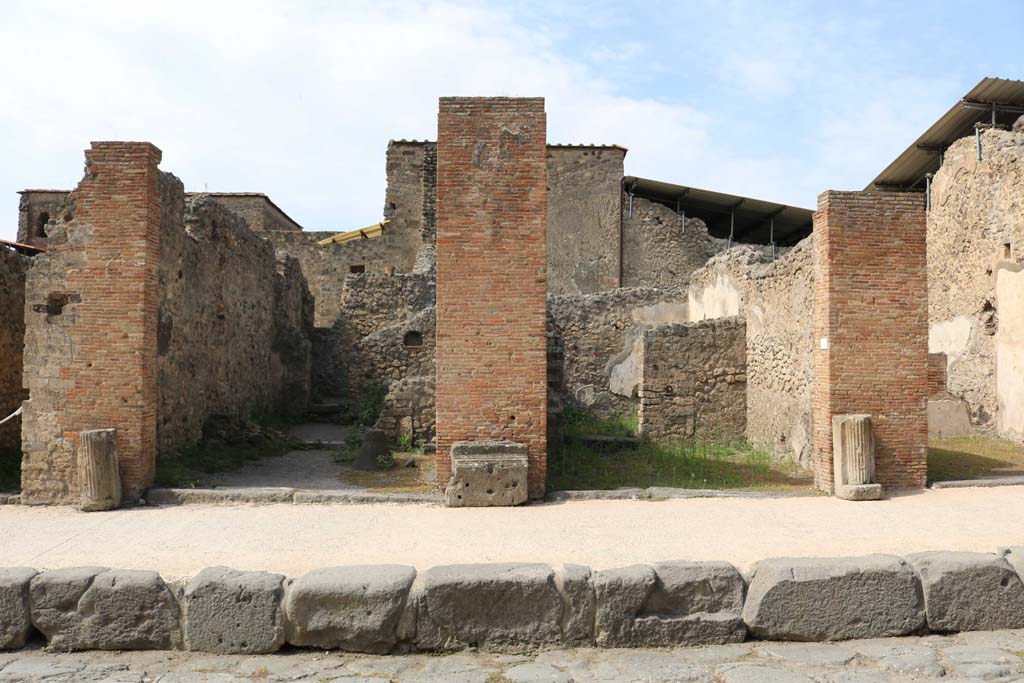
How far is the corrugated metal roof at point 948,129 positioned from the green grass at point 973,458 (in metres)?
7.01

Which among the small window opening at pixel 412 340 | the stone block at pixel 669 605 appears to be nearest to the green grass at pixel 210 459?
the small window opening at pixel 412 340

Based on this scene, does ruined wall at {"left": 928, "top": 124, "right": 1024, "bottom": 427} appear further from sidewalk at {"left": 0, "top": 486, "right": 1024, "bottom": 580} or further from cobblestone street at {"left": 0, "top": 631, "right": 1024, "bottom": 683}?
cobblestone street at {"left": 0, "top": 631, "right": 1024, "bottom": 683}

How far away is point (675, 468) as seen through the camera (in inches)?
366

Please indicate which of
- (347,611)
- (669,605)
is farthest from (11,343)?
(669,605)

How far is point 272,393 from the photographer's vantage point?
1382 centimetres

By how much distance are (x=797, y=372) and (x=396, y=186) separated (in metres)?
15.5

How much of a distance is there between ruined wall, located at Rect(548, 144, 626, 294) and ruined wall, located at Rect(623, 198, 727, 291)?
1.32 ft

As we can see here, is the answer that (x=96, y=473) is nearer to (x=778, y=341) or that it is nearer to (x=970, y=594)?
(x=970, y=594)

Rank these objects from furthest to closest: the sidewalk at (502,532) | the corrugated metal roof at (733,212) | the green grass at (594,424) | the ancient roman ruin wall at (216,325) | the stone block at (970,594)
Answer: the corrugated metal roof at (733,212) → the green grass at (594,424) → the ancient roman ruin wall at (216,325) → the sidewalk at (502,532) → the stone block at (970,594)

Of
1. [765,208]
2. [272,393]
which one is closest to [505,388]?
[272,393]

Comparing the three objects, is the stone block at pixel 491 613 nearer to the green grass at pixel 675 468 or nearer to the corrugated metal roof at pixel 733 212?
the green grass at pixel 675 468

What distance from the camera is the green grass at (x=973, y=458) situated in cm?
925

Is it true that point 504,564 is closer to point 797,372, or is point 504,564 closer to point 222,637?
point 222,637

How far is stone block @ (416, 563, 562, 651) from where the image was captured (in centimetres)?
438
